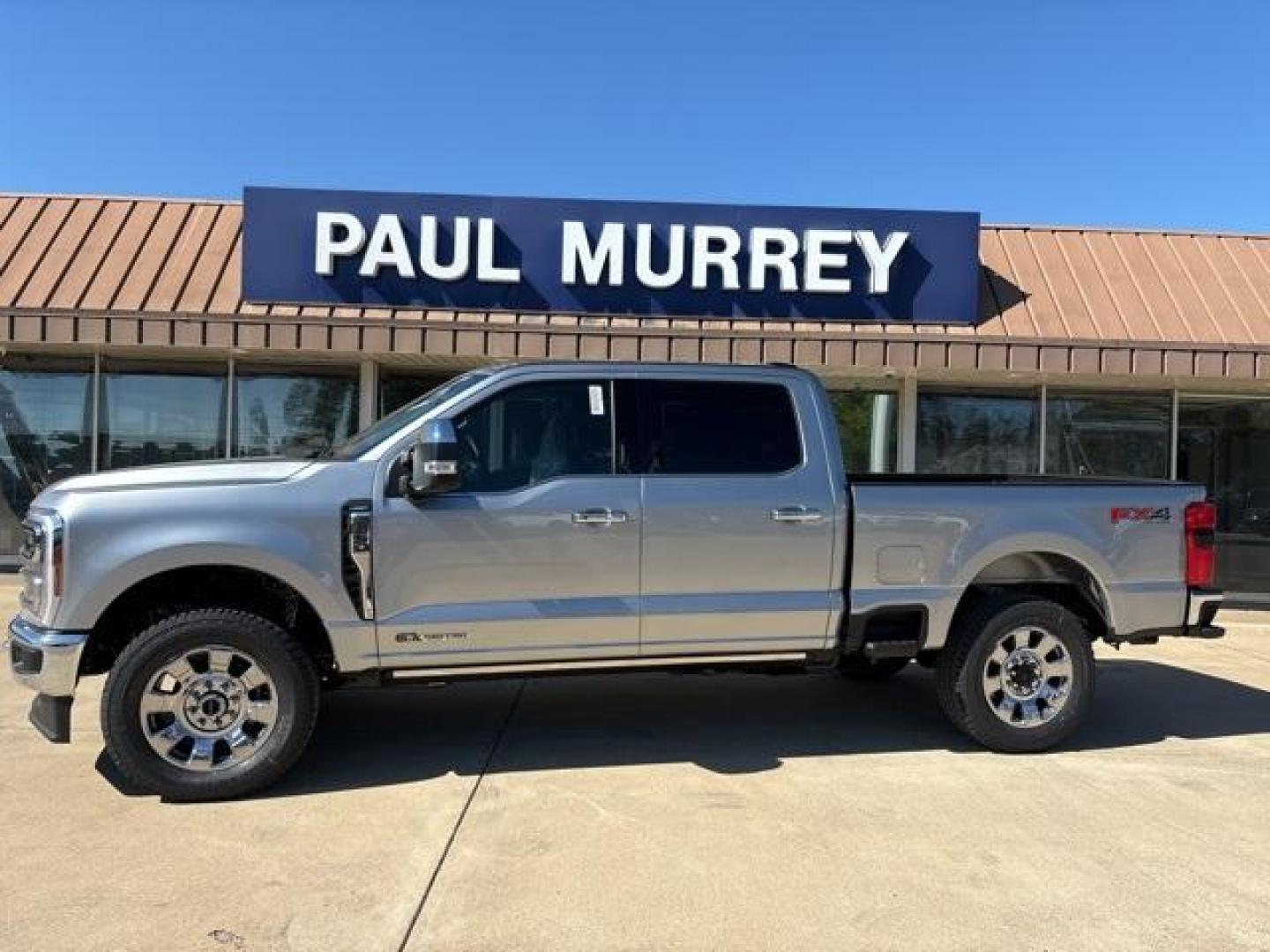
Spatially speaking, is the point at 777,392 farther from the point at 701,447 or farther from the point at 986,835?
the point at 986,835

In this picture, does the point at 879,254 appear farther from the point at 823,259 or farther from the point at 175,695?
the point at 175,695

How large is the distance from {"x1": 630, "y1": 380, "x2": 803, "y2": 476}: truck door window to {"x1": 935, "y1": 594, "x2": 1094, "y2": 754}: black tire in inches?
54.5

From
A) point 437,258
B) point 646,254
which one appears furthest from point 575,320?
point 437,258

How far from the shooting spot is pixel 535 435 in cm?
534

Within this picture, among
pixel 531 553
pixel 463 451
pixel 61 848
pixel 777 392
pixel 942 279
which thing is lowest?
pixel 61 848

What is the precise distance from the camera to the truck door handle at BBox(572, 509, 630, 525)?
5.23 meters

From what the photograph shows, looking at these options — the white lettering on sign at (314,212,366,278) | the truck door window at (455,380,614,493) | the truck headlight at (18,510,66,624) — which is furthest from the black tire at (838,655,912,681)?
the white lettering on sign at (314,212,366,278)

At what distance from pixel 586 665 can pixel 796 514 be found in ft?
4.33

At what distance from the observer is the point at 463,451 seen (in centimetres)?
519

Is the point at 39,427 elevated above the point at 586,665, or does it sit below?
above

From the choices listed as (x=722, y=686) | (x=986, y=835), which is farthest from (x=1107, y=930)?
(x=722, y=686)

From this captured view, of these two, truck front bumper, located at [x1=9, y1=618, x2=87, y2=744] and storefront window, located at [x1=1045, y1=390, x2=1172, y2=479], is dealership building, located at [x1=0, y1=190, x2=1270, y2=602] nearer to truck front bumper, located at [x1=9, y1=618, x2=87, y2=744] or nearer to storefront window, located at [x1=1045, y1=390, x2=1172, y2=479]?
storefront window, located at [x1=1045, y1=390, x2=1172, y2=479]

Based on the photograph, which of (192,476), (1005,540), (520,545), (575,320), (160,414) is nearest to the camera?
(192,476)

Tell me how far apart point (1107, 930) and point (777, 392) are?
9.89 feet
